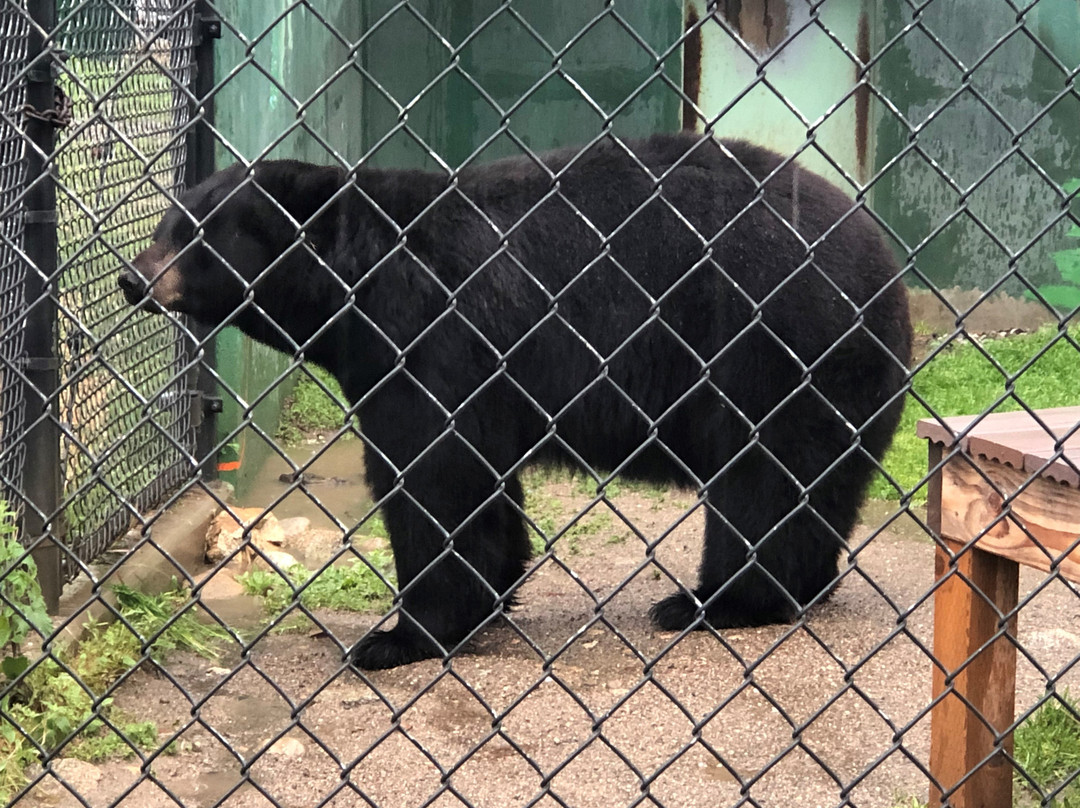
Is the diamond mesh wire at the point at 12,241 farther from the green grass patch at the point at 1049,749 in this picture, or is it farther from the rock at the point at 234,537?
the green grass patch at the point at 1049,749

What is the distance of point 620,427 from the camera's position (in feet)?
14.9

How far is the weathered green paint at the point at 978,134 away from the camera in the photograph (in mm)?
8922

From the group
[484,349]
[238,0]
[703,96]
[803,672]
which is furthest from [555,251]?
[703,96]

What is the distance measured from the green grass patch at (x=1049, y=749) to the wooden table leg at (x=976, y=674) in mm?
246

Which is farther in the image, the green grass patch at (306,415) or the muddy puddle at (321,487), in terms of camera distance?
the green grass patch at (306,415)

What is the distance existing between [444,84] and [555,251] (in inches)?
231

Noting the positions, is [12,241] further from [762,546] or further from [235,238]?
[762,546]

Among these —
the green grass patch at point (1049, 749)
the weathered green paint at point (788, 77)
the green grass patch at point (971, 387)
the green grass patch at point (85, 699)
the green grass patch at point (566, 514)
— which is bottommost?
the green grass patch at point (566, 514)

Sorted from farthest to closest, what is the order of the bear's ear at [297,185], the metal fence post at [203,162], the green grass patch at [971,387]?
the green grass patch at [971,387]
the metal fence post at [203,162]
the bear's ear at [297,185]

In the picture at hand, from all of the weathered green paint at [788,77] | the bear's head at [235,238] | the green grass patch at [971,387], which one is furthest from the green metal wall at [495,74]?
the bear's head at [235,238]

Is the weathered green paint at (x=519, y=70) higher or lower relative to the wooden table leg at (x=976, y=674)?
higher

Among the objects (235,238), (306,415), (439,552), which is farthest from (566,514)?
(235,238)

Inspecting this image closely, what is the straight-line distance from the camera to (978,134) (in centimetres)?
914

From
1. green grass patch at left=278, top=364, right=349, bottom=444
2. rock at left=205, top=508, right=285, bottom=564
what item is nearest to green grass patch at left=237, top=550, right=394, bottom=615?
rock at left=205, top=508, right=285, bottom=564
